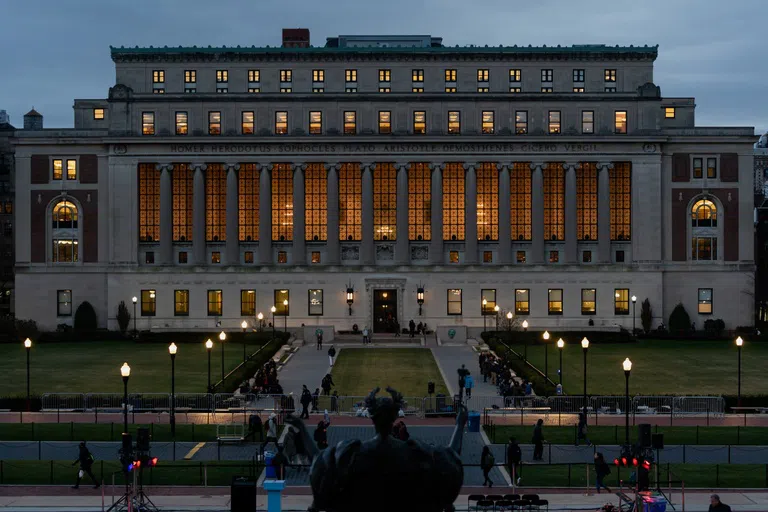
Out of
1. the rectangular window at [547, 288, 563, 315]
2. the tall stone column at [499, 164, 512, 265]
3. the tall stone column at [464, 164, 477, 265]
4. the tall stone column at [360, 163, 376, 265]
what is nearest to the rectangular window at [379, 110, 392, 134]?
the tall stone column at [360, 163, 376, 265]

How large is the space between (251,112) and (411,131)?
1575 cm

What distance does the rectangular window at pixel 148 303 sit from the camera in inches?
3784

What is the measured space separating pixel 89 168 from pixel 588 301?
50.1 meters

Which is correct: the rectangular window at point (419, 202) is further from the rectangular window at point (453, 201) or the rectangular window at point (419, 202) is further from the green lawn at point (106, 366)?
the green lawn at point (106, 366)

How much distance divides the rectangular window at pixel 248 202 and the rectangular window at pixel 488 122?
2254 centimetres

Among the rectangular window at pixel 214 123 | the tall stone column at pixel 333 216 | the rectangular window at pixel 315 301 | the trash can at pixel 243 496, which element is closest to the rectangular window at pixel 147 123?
the rectangular window at pixel 214 123

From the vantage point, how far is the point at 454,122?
96562mm

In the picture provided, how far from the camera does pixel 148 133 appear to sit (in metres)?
96.7

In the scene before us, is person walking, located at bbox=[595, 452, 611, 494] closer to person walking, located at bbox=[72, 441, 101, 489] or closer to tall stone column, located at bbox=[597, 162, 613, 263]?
person walking, located at bbox=[72, 441, 101, 489]

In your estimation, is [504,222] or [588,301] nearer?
[504,222]

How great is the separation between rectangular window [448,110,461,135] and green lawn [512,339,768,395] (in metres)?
23.6

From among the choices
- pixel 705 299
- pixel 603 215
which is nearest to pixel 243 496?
pixel 603 215

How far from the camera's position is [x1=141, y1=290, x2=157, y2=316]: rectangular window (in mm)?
96125

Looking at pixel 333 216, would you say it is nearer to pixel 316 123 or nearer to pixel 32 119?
pixel 316 123
